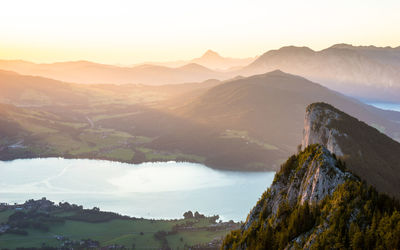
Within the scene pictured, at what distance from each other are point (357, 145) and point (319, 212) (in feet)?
188

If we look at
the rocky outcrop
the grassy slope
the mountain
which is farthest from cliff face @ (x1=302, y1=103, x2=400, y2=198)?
the grassy slope

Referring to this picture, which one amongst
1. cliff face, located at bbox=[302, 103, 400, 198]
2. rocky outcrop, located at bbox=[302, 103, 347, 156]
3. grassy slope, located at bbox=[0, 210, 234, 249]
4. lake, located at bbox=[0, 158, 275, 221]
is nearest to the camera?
cliff face, located at bbox=[302, 103, 400, 198]

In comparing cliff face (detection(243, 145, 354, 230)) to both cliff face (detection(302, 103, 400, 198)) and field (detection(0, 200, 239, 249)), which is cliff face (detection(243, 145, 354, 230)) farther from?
field (detection(0, 200, 239, 249))

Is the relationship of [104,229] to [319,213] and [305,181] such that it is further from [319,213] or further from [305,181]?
A: [319,213]

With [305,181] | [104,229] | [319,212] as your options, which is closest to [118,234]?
[104,229]

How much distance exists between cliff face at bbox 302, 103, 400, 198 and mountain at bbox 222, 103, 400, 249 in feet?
114

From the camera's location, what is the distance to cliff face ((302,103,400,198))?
6850 centimetres

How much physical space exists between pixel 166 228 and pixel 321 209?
352 feet

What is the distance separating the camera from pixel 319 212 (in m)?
27.7

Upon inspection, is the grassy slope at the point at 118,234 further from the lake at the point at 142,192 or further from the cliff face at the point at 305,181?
the cliff face at the point at 305,181

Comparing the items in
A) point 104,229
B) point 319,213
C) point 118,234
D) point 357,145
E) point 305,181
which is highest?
point 357,145

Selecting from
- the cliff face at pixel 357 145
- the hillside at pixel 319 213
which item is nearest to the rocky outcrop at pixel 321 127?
the cliff face at pixel 357 145

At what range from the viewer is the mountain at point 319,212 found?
75.2 ft

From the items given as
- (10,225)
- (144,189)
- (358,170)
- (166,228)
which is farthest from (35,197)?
(358,170)
